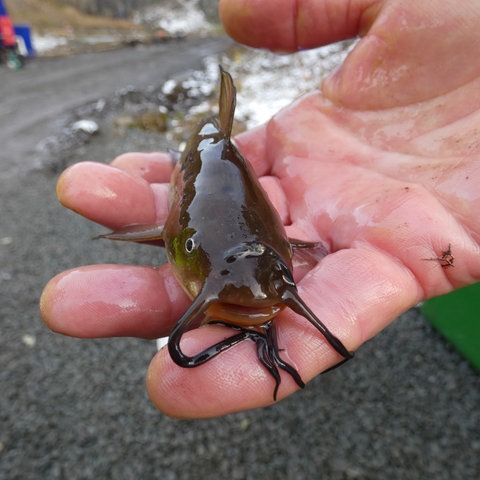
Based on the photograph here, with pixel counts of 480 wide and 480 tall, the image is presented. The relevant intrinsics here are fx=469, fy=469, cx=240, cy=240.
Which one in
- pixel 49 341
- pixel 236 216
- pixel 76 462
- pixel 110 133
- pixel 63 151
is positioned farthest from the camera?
pixel 110 133

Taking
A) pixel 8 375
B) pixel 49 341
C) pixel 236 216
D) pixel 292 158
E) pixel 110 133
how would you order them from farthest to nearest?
pixel 110 133, pixel 49 341, pixel 8 375, pixel 292 158, pixel 236 216

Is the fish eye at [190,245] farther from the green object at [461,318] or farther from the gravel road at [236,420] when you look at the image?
the green object at [461,318]

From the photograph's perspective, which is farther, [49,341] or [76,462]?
[49,341]

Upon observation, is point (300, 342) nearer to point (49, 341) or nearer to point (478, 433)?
point (478, 433)

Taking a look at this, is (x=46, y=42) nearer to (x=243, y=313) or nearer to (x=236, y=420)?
(x=236, y=420)

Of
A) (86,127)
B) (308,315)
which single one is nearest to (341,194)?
(308,315)

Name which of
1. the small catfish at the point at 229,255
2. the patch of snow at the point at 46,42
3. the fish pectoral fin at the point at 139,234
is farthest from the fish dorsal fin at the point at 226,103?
the patch of snow at the point at 46,42

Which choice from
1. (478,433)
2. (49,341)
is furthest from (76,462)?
(478,433)
